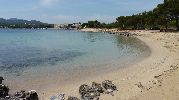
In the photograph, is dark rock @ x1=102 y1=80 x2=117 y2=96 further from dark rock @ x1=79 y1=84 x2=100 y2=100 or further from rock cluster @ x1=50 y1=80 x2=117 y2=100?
dark rock @ x1=79 y1=84 x2=100 y2=100

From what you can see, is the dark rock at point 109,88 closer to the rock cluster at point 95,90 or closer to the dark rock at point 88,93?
the rock cluster at point 95,90

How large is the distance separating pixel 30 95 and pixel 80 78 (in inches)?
327

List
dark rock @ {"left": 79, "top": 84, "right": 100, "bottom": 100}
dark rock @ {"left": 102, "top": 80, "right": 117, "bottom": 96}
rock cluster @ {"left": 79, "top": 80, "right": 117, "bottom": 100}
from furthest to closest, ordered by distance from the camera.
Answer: dark rock @ {"left": 102, "top": 80, "right": 117, "bottom": 96}
rock cluster @ {"left": 79, "top": 80, "right": 117, "bottom": 100}
dark rock @ {"left": 79, "top": 84, "right": 100, "bottom": 100}

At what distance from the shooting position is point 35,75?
24.7m

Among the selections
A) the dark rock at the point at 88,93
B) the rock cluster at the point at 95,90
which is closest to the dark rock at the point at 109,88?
the rock cluster at the point at 95,90

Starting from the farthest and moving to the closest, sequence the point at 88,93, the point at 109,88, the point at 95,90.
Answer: the point at 109,88, the point at 95,90, the point at 88,93

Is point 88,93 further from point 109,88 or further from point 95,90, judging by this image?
point 109,88

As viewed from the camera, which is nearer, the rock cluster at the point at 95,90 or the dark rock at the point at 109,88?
the rock cluster at the point at 95,90

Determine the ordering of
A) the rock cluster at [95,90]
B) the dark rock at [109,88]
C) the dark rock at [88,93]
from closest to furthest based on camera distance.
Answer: the dark rock at [88,93]
the rock cluster at [95,90]
the dark rock at [109,88]

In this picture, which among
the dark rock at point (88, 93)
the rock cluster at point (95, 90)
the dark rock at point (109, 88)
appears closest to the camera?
the dark rock at point (88, 93)

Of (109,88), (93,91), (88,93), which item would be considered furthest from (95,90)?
(109,88)

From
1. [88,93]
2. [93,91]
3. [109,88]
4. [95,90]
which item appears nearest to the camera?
[88,93]

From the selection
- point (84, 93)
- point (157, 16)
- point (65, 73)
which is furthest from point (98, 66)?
point (157, 16)

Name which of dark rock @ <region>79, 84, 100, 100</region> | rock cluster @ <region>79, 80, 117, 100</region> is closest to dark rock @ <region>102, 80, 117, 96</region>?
rock cluster @ <region>79, 80, 117, 100</region>
